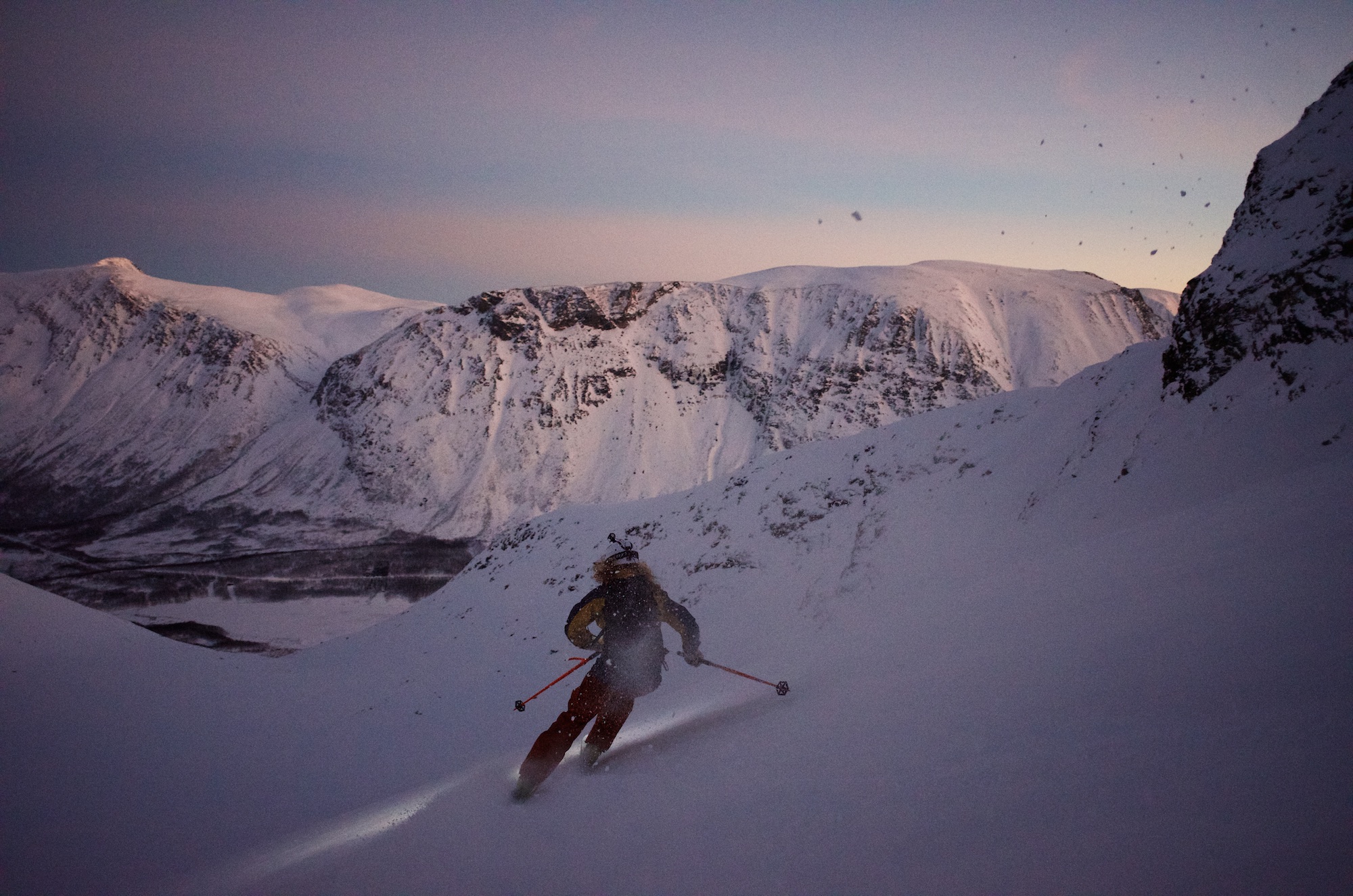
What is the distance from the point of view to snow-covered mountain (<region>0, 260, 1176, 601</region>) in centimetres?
7425

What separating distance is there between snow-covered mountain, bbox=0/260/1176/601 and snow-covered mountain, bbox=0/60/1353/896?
5679cm

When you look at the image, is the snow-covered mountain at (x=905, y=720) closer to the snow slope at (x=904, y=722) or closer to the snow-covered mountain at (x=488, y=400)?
the snow slope at (x=904, y=722)

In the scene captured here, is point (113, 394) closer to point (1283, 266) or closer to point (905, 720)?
point (905, 720)

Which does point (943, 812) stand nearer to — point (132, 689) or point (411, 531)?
point (132, 689)

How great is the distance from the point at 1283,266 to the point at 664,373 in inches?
3240

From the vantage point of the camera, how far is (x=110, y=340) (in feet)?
343

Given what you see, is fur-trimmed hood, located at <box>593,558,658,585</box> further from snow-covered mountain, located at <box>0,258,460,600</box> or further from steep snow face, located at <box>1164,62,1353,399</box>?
snow-covered mountain, located at <box>0,258,460,600</box>

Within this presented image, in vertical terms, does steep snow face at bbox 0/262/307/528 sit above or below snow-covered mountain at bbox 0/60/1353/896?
above

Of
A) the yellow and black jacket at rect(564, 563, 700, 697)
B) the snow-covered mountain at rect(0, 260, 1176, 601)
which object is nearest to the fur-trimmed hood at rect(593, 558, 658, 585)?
the yellow and black jacket at rect(564, 563, 700, 697)

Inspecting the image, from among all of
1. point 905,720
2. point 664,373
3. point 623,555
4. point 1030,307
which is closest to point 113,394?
point 664,373

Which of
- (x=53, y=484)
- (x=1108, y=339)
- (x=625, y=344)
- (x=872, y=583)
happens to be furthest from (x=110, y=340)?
(x=1108, y=339)

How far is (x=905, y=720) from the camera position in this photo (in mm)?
3984

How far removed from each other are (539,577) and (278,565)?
57.4 meters

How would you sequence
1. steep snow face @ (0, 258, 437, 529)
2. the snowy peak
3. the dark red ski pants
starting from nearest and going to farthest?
1. the dark red ski pants
2. the snowy peak
3. steep snow face @ (0, 258, 437, 529)
